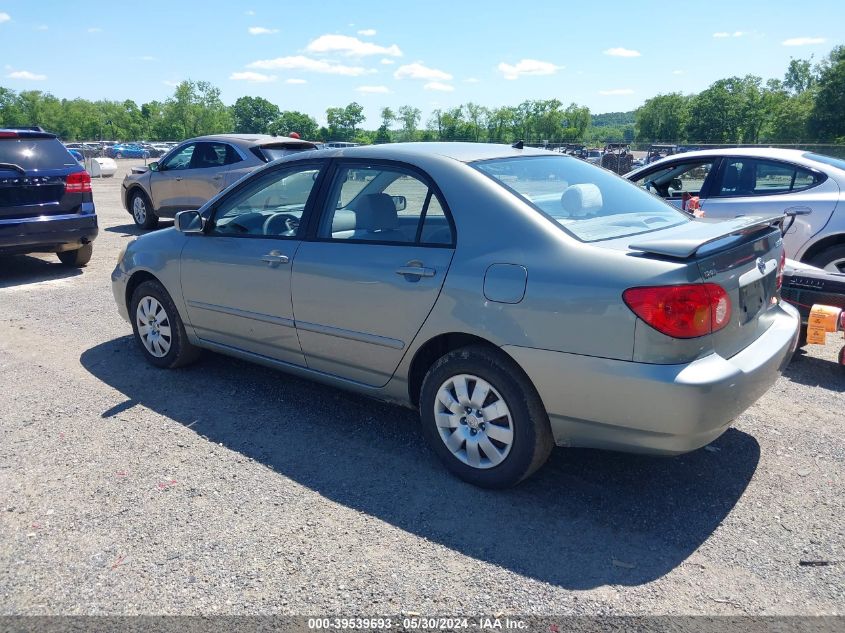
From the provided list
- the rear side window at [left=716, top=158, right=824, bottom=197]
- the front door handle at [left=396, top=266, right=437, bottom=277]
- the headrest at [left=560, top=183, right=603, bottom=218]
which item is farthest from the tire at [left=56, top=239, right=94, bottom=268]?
the rear side window at [left=716, top=158, right=824, bottom=197]

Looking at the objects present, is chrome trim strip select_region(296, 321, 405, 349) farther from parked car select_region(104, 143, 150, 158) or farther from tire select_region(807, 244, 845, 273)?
parked car select_region(104, 143, 150, 158)

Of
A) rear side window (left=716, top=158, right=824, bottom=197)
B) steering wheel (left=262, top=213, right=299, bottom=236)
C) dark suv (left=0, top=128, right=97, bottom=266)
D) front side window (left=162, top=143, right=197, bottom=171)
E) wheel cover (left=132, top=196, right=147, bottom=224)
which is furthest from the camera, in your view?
wheel cover (left=132, top=196, right=147, bottom=224)

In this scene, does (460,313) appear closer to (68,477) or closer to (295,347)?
(295,347)

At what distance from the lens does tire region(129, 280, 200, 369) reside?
200 inches

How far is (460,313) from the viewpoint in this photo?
3.36m

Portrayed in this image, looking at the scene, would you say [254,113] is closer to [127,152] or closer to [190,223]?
[127,152]

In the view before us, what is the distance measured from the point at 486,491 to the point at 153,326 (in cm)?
312

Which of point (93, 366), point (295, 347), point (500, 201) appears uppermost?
point (500, 201)

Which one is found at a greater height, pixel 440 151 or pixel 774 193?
pixel 440 151

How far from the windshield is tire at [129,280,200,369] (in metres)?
2.71

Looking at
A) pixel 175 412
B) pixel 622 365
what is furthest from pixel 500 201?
pixel 175 412

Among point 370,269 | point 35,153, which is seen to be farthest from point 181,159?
A: point 370,269

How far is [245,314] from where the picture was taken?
4480 mm

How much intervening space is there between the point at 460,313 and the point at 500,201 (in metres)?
0.60
